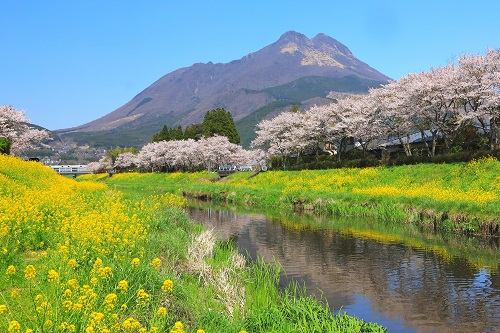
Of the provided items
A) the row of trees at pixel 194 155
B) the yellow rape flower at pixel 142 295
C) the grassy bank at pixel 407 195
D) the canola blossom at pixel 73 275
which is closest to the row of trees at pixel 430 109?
the grassy bank at pixel 407 195

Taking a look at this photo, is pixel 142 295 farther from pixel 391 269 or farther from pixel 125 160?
pixel 125 160

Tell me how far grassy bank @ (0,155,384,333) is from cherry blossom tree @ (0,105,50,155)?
41.4 meters

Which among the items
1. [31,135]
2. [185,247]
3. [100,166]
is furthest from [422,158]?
[100,166]

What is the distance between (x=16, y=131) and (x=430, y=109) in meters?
50.9

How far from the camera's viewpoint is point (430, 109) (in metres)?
42.2

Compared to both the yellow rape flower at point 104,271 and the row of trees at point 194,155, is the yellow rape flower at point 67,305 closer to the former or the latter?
the yellow rape flower at point 104,271

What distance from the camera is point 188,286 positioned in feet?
33.3

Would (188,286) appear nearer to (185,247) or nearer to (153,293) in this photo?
A: (153,293)

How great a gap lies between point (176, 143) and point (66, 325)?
101m

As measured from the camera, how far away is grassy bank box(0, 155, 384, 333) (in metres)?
6.30

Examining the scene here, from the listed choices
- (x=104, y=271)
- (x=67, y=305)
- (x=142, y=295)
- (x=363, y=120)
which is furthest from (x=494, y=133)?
(x=67, y=305)

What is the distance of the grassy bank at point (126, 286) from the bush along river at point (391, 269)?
2005 millimetres

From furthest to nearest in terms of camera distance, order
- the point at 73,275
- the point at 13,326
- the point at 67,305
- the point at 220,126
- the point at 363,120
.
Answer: the point at 220,126, the point at 363,120, the point at 73,275, the point at 67,305, the point at 13,326

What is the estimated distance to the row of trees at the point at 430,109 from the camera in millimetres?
36934
